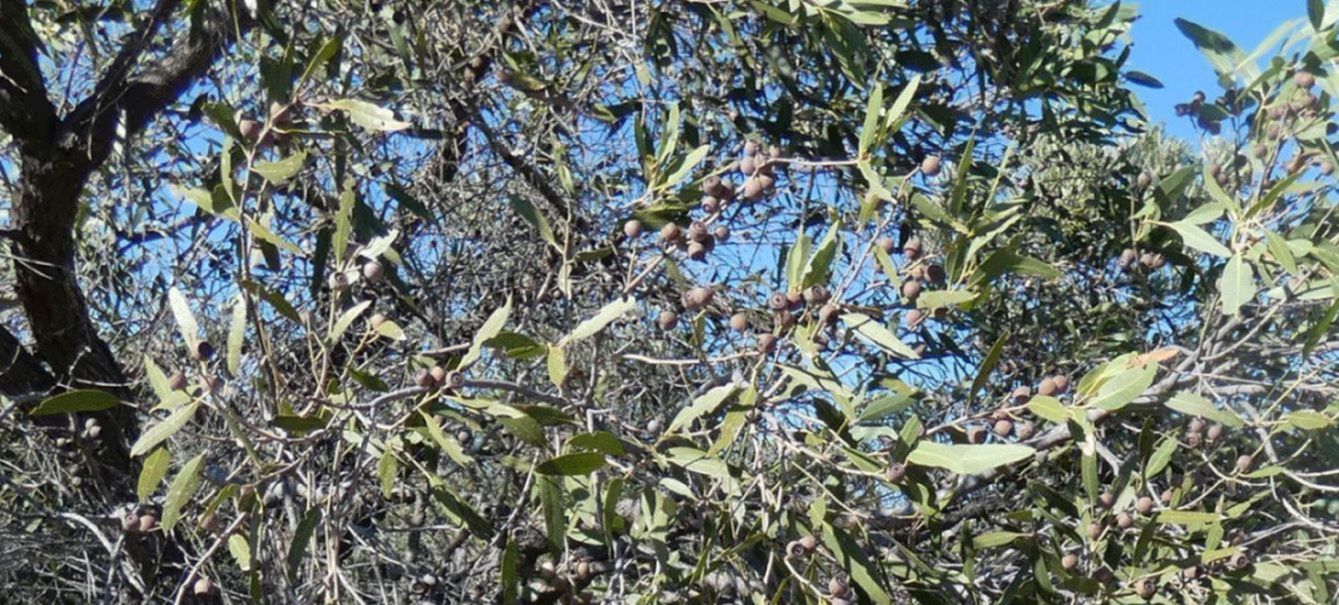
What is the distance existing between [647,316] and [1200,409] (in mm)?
1370

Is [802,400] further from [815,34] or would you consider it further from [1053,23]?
[1053,23]

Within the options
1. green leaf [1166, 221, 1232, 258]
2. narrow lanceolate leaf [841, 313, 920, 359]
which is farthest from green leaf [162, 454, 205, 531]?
green leaf [1166, 221, 1232, 258]

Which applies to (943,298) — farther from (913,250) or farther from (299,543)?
(299,543)

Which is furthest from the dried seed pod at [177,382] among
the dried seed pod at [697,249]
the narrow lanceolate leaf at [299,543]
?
the dried seed pod at [697,249]

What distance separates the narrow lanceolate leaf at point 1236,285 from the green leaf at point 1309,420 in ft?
0.68

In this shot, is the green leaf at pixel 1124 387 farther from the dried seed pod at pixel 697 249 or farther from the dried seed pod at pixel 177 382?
the dried seed pod at pixel 177 382

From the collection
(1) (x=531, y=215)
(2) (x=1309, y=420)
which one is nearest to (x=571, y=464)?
(1) (x=531, y=215)

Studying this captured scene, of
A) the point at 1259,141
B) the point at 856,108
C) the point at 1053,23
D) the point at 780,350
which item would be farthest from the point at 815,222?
the point at 780,350

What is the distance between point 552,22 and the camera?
344 cm

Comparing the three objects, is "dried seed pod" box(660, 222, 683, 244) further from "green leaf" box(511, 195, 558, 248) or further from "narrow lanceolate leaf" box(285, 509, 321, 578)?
"narrow lanceolate leaf" box(285, 509, 321, 578)

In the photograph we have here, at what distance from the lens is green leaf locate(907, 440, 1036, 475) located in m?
1.87

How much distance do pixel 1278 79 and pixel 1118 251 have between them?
40.6 inches

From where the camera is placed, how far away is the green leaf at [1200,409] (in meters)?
2.18

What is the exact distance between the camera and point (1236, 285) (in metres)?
2.25
